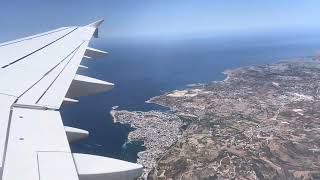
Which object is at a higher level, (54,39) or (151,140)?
(54,39)

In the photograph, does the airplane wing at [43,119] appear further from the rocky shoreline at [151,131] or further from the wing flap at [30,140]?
the rocky shoreline at [151,131]

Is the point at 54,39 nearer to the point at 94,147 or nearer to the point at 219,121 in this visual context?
the point at 94,147

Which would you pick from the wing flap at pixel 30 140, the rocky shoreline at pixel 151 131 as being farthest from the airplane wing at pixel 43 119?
the rocky shoreline at pixel 151 131

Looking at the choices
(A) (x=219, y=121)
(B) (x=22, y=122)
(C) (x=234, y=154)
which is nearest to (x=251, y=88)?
(A) (x=219, y=121)

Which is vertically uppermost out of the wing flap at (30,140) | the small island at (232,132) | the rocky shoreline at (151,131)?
the wing flap at (30,140)

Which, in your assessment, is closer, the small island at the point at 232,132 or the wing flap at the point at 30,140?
the wing flap at the point at 30,140

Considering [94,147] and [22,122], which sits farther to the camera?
[94,147]
